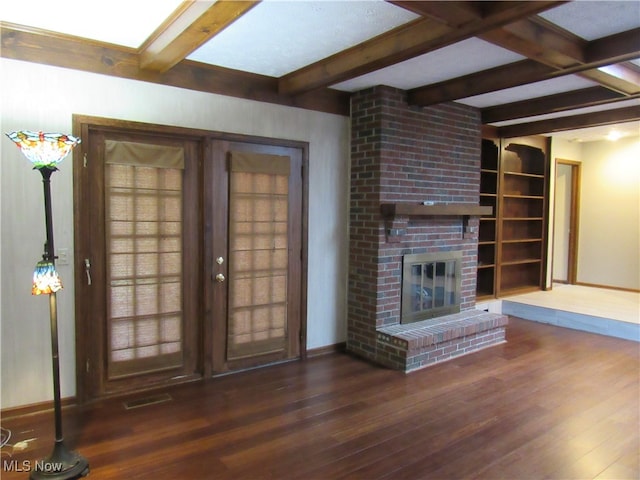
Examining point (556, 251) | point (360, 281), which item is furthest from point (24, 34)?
point (556, 251)

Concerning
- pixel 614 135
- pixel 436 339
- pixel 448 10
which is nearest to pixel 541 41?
pixel 448 10

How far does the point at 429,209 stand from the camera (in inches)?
173

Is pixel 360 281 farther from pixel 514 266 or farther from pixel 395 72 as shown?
pixel 514 266

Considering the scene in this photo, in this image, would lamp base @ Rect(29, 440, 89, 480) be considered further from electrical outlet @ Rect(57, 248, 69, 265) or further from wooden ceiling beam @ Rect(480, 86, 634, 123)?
wooden ceiling beam @ Rect(480, 86, 634, 123)

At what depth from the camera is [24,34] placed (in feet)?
9.59

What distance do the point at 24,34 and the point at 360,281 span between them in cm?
332

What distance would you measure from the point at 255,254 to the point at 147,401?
4.78 ft

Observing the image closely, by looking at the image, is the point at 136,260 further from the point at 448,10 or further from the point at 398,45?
the point at 448,10

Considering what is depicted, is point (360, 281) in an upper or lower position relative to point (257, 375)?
upper

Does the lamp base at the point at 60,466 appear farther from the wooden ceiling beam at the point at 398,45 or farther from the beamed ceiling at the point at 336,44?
the wooden ceiling beam at the point at 398,45

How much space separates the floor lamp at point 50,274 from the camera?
229 centimetres

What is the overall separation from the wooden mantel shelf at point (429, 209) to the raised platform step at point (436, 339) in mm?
1113

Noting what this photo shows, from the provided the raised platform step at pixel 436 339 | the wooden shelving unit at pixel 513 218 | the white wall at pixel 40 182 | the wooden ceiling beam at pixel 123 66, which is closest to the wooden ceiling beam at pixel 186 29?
the wooden ceiling beam at pixel 123 66

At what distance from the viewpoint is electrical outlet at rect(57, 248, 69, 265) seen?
315 cm
